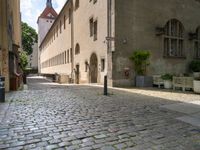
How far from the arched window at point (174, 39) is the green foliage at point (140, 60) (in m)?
2.88

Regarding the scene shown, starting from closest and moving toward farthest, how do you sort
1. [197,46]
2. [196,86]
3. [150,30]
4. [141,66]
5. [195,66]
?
[196,86] → [141,66] → [150,30] → [195,66] → [197,46]

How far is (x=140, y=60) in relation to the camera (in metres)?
15.8

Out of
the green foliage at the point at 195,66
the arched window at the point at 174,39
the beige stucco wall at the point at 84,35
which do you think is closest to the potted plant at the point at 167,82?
the arched window at the point at 174,39

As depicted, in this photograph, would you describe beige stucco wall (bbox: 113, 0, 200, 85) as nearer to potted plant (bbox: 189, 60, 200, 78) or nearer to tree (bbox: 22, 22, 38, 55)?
potted plant (bbox: 189, 60, 200, 78)

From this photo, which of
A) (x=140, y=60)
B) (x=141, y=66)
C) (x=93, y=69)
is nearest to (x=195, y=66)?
(x=141, y=66)

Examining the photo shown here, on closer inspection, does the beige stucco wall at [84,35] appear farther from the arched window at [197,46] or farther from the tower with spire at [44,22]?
the tower with spire at [44,22]

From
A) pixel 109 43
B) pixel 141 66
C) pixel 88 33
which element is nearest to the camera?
pixel 109 43

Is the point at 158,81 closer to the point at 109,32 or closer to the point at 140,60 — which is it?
the point at 140,60

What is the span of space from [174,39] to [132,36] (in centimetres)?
462

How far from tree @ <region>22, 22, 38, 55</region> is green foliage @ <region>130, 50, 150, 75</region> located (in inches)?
1604

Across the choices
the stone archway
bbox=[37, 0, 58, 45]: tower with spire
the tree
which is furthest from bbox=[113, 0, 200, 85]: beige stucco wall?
bbox=[37, 0, 58, 45]: tower with spire

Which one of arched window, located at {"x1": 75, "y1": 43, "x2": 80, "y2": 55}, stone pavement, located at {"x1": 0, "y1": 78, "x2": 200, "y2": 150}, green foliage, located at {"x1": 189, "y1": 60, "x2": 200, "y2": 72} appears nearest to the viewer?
stone pavement, located at {"x1": 0, "y1": 78, "x2": 200, "y2": 150}

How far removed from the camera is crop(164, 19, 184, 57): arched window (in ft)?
59.8

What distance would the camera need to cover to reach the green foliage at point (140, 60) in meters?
15.7
